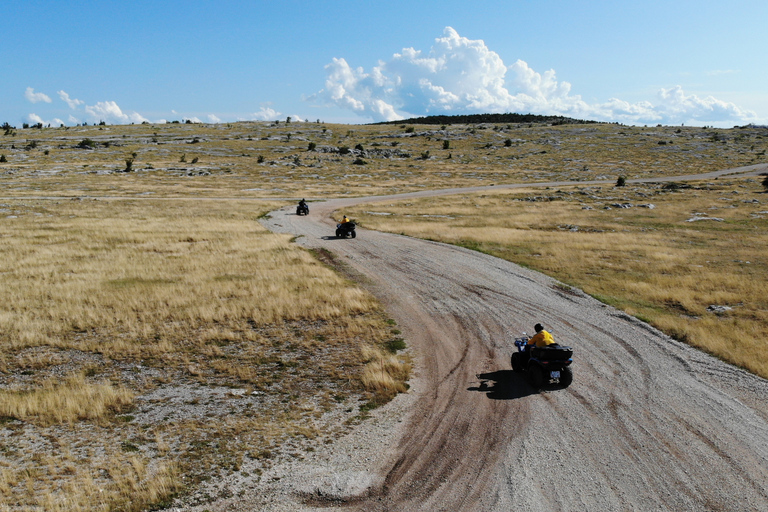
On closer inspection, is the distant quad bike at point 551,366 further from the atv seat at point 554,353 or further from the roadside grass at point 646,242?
the roadside grass at point 646,242

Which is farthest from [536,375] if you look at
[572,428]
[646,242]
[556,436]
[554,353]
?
[646,242]

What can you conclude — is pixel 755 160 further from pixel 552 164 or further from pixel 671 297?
pixel 671 297


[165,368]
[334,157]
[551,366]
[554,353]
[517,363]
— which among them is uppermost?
[334,157]

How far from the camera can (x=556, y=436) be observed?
364 inches

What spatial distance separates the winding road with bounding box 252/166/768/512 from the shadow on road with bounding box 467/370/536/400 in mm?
51

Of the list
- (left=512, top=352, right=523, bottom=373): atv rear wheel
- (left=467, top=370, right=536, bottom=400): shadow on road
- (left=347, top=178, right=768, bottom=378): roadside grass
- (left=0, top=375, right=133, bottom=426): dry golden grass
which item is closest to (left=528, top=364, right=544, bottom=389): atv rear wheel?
(left=467, top=370, right=536, bottom=400): shadow on road

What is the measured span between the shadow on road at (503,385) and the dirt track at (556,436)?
0.05 meters

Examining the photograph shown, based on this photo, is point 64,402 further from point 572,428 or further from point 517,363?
point 572,428

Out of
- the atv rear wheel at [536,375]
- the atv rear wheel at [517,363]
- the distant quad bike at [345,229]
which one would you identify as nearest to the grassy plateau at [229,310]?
the atv rear wheel at [517,363]

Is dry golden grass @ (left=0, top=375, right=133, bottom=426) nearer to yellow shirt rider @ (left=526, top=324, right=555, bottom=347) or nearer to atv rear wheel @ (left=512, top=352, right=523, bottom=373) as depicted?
atv rear wheel @ (left=512, top=352, right=523, bottom=373)

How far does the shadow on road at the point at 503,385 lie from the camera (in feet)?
36.5

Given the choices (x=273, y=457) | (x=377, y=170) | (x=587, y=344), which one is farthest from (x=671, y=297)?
(x=377, y=170)

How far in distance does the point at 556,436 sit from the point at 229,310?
42.5 ft

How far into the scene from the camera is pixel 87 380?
39.0ft
